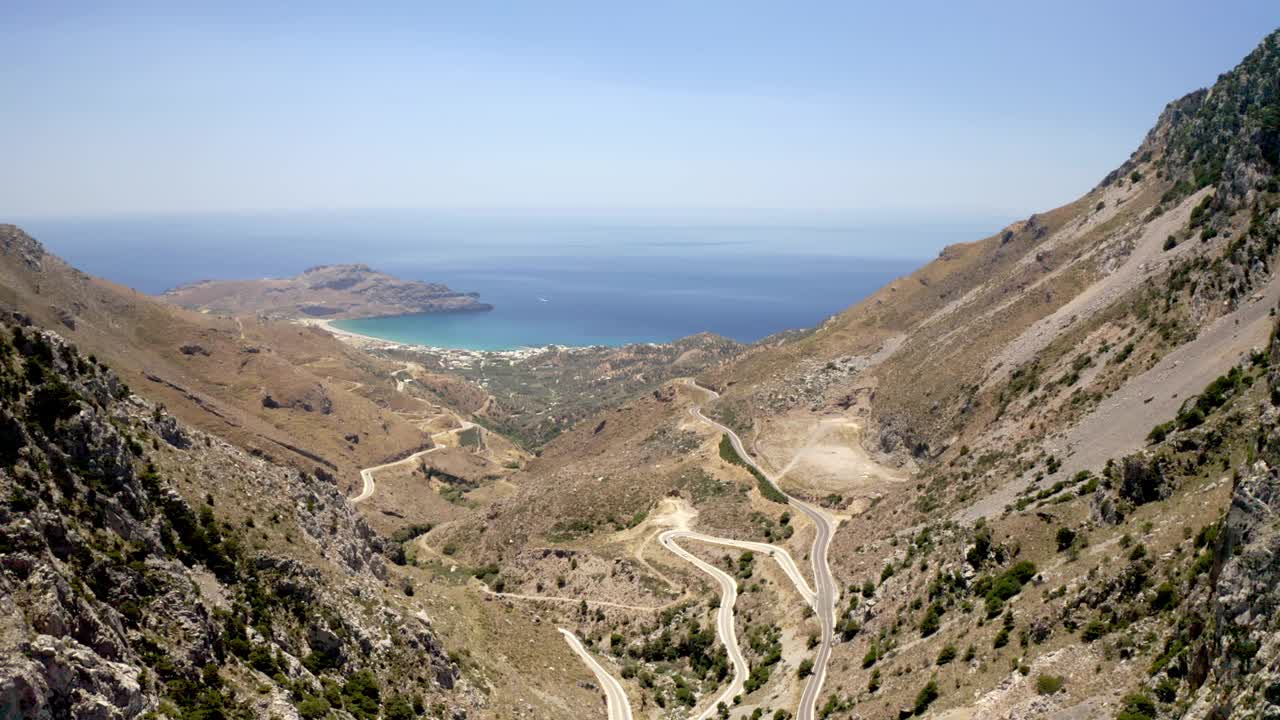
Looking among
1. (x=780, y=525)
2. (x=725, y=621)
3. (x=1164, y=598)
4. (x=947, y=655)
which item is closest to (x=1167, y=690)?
(x=1164, y=598)

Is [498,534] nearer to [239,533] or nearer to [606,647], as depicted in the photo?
[606,647]

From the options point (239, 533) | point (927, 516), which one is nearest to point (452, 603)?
point (239, 533)

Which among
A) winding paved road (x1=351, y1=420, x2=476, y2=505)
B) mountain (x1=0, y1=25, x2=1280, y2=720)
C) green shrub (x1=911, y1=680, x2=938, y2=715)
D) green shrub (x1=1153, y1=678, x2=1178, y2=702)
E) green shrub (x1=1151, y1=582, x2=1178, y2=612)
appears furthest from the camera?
winding paved road (x1=351, y1=420, x2=476, y2=505)

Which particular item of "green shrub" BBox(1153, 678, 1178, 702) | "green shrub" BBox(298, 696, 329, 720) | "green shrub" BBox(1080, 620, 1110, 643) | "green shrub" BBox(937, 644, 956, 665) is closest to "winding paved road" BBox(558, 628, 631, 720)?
"green shrub" BBox(937, 644, 956, 665)

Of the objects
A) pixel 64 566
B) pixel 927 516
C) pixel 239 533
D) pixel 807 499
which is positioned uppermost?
pixel 64 566

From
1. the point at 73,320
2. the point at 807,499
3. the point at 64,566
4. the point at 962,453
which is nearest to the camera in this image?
the point at 64,566

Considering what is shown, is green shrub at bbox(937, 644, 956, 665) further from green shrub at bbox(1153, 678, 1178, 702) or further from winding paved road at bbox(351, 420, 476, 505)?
winding paved road at bbox(351, 420, 476, 505)

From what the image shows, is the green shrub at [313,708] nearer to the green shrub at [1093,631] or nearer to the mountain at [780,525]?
the mountain at [780,525]

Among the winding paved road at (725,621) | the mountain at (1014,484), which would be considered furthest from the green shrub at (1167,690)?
the winding paved road at (725,621)
